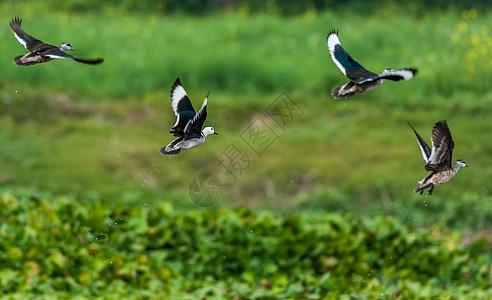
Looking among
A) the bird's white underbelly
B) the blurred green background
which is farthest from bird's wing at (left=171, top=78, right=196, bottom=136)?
the blurred green background

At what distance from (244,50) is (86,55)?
2.72m

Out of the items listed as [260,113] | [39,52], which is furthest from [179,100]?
[260,113]

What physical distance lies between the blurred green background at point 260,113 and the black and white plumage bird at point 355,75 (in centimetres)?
516

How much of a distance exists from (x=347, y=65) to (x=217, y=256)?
4242 mm

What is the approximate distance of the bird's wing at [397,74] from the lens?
1225mm

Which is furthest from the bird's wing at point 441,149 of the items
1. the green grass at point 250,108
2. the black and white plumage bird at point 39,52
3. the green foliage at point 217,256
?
the green grass at point 250,108

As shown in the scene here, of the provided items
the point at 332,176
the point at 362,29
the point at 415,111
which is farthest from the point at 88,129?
the point at 362,29

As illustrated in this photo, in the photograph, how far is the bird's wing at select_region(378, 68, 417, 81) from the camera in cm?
122

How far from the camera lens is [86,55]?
452 inches

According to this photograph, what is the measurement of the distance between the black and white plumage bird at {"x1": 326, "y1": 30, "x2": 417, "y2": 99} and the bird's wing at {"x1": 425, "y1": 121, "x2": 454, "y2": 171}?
0.56 ft

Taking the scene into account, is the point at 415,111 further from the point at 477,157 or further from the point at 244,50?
the point at 244,50

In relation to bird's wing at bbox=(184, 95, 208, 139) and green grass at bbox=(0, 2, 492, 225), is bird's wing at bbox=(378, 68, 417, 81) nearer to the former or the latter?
bird's wing at bbox=(184, 95, 208, 139)

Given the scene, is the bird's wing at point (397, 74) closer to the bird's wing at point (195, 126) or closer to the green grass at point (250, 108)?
the bird's wing at point (195, 126)

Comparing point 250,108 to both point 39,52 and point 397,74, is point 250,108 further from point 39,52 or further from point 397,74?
point 397,74
